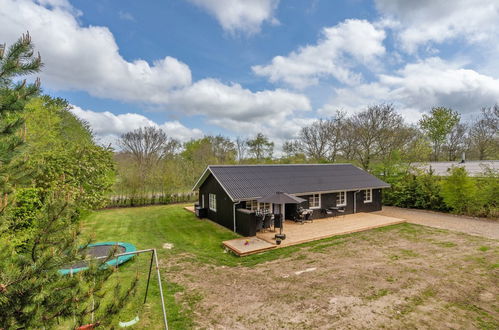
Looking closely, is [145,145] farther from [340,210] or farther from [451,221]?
[451,221]

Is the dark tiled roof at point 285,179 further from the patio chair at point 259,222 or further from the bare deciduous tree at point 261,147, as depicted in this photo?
the bare deciduous tree at point 261,147

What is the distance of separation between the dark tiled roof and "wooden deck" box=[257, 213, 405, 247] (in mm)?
1763

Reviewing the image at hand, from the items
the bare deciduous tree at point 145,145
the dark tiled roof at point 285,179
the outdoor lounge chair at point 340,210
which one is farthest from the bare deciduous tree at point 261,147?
the outdoor lounge chair at point 340,210

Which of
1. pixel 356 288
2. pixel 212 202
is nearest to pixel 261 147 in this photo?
pixel 212 202

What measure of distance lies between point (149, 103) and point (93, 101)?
4.36 m

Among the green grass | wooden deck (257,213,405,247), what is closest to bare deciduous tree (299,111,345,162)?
wooden deck (257,213,405,247)

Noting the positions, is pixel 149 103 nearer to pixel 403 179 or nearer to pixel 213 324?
pixel 213 324

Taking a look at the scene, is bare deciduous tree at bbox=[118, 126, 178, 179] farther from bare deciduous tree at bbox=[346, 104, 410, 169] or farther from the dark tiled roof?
bare deciduous tree at bbox=[346, 104, 410, 169]

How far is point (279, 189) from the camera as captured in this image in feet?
39.7

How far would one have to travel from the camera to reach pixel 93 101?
18.4m

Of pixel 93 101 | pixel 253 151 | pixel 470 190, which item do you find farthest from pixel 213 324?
pixel 253 151

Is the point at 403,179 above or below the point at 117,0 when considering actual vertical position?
below

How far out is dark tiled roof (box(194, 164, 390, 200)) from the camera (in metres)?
11.5

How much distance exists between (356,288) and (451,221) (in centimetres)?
1117
